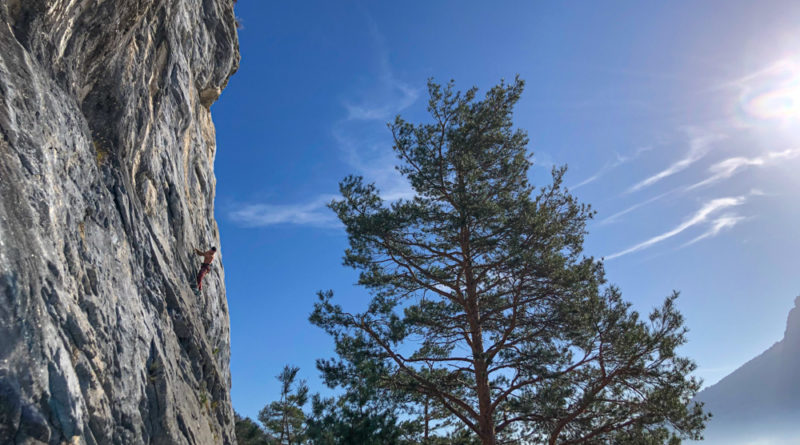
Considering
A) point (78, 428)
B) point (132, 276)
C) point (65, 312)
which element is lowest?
point (78, 428)

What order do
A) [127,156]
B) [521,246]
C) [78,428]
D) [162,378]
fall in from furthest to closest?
1. [521,246]
2. [127,156]
3. [162,378]
4. [78,428]

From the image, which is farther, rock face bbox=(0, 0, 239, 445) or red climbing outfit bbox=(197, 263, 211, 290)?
red climbing outfit bbox=(197, 263, 211, 290)

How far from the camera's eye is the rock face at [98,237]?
5.91 m

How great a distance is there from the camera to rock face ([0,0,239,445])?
591 centimetres

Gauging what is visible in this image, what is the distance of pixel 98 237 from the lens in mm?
8602

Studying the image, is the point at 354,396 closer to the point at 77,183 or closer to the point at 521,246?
the point at 521,246

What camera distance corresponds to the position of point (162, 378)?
9.37 meters

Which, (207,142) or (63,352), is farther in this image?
(207,142)

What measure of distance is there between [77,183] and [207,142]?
12.9 metres

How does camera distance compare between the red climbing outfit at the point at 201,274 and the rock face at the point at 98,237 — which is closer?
the rock face at the point at 98,237

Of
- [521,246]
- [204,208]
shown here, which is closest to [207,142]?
[204,208]

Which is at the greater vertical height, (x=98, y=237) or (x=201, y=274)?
(x=201, y=274)

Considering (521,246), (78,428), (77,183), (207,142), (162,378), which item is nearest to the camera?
(78,428)

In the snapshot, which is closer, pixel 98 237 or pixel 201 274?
pixel 98 237
